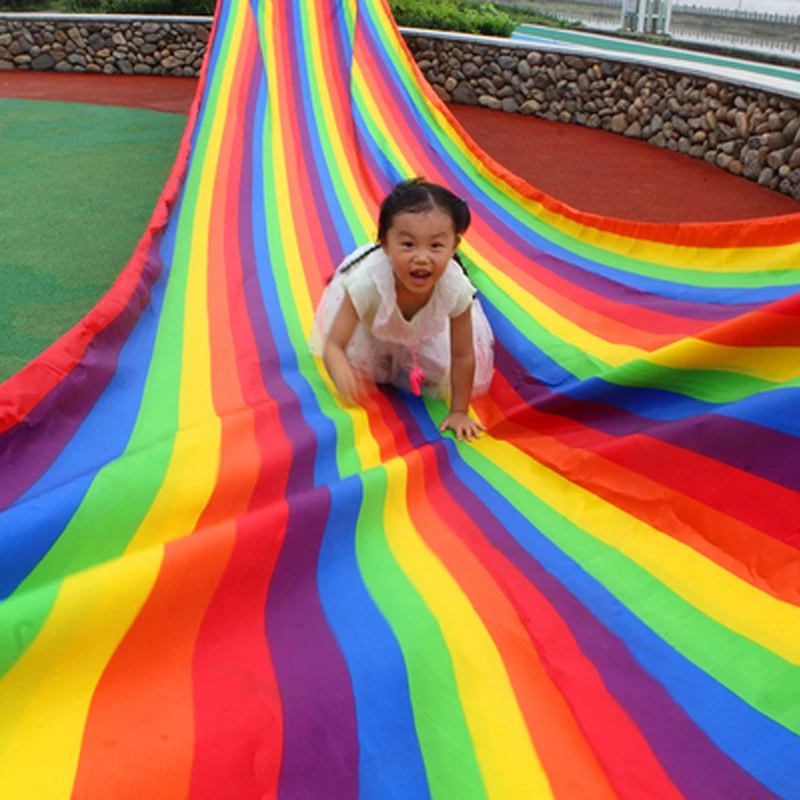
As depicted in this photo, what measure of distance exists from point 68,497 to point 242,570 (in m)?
0.36

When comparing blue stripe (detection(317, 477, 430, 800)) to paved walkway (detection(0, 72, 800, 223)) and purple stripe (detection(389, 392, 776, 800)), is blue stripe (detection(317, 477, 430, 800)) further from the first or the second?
paved walkway (detection(0, 72, 800, 223))

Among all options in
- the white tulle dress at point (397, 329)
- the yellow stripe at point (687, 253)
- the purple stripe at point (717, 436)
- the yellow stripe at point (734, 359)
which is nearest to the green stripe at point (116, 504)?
the white tulle dress at point (397, 329)

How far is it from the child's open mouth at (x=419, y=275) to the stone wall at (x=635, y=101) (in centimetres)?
364

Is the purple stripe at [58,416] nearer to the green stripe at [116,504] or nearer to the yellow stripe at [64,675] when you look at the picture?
the green stripe at [116,504]

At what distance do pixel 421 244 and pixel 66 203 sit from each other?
305 cm

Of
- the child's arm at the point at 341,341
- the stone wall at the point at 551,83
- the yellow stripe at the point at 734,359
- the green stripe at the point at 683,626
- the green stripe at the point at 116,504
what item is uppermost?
the stone wall at the point at 551,83

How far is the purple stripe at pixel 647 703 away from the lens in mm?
1044

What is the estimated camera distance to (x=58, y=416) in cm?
179

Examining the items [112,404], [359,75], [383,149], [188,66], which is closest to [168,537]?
[112,404]

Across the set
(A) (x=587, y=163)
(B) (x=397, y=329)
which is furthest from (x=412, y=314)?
(A) (x=587, y=163)

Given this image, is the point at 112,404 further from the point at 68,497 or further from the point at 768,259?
the point at 768,259

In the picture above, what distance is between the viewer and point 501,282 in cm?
260

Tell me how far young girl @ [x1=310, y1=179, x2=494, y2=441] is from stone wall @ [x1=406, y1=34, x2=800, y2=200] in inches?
137

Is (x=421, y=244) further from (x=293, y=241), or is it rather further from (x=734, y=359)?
(x=293, y=241)
